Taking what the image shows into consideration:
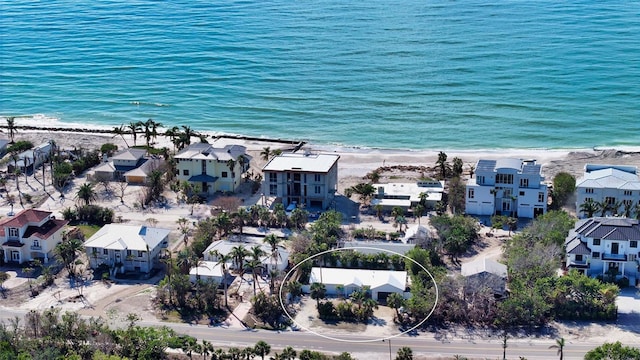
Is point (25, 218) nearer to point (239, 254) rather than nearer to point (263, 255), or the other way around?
point (239, 254)


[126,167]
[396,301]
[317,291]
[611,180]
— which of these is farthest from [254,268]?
[611,180]

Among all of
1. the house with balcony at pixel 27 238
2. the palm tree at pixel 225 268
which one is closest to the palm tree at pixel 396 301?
the palm tree at pixel 225 268

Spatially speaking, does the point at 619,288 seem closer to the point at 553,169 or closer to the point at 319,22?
the point at 553,169

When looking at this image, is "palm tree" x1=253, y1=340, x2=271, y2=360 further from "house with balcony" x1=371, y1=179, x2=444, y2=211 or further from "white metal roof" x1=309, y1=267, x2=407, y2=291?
"house with balcony" x1=371, y1=179, x2=444, y2=211

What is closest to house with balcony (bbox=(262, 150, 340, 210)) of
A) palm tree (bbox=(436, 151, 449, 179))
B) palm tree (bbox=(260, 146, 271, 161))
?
palm tree (bbox=(260, 146, 271, 161))

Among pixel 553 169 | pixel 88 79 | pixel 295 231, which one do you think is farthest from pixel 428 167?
pixel 88 79

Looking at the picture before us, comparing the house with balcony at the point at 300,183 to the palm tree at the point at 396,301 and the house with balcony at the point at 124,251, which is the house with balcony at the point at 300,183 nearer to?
the house with balcony at the point at 124,251
